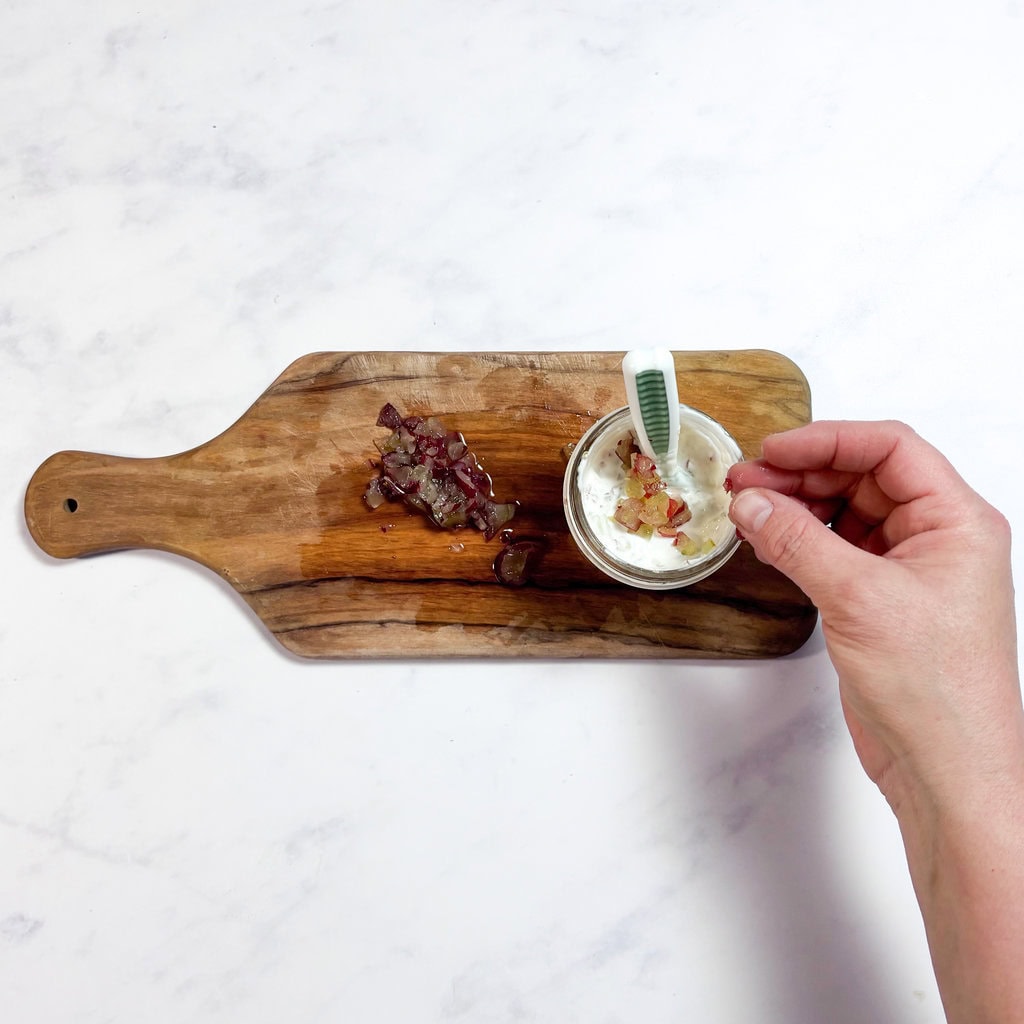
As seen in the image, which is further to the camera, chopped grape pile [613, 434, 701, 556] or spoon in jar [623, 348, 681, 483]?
chopped grape pile [613, 434, 701, 556]

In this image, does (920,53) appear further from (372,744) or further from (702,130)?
(372,744)

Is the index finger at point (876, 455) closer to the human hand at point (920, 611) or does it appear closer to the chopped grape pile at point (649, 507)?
the human hand at point (920, 611)

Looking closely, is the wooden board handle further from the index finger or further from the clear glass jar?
the index finger

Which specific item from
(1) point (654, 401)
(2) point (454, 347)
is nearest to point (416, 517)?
(2) point (454, 347)

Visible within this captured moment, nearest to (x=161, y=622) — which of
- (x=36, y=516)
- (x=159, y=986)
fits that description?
(x=36, y=516)

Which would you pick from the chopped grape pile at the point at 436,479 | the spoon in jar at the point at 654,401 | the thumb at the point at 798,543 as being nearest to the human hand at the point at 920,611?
the thumb at the point at 798,543

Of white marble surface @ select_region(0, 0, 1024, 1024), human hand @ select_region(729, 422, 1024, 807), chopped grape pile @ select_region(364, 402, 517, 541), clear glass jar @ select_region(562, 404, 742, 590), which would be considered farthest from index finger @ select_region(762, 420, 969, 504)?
chopped grape pile @ select_region(364, 402, 517, 541)
